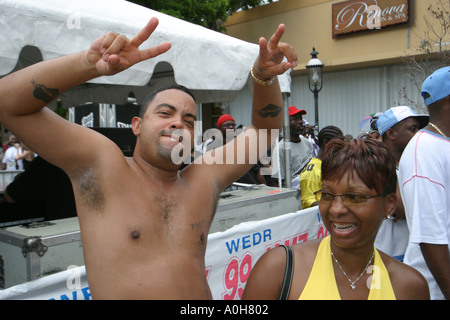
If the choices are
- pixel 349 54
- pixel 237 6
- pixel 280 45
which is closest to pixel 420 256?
pixel 280 45

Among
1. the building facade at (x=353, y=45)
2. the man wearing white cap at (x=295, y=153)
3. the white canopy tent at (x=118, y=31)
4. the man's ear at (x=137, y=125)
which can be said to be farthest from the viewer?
the building facade at (x=353, y=45)

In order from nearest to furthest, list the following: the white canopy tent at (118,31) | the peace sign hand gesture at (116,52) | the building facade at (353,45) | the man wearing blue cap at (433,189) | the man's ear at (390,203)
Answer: the peace sign hand gesture at (116,52) < the man's ear at (390,203) < the man wearing blue cap at (433,189) < the white canopy tent at (118,31) < the building facade at (353,45)

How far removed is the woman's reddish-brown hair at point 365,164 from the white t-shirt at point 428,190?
489mm

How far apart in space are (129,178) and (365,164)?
101 centimetres

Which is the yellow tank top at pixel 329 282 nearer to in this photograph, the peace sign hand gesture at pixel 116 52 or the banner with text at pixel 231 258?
the peace sign hand gesture at pixel 116 52

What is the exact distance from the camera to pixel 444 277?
2.03 meters

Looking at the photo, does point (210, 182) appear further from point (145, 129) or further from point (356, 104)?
point (356, 104)

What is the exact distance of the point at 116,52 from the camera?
4.73 feet

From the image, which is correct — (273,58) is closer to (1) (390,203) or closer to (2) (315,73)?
(1) (390,203)

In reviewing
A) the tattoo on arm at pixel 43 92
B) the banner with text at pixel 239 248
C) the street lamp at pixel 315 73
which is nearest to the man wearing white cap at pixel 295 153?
the banner with text at pixel 239 248

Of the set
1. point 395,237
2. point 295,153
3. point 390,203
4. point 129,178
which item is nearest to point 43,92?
point 129,178

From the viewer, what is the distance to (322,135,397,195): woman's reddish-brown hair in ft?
5.40

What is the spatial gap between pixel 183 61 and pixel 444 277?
94.7 inches

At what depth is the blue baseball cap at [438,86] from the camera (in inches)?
86.7
